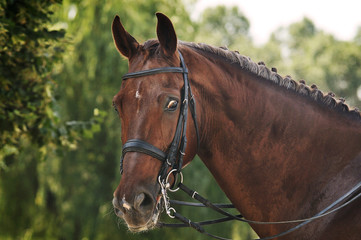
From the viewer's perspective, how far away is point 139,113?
2.55 metres

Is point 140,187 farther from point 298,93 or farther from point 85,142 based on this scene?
point 85,142

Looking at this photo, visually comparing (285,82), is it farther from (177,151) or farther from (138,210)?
(138,210)

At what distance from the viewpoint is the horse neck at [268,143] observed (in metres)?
2.78

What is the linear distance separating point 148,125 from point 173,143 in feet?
0.72

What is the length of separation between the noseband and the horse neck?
0.11m

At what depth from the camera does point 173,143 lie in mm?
2621

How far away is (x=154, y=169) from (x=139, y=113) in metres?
0.39

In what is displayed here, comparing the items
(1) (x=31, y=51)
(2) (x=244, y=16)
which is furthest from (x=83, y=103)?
(2) (x=244, y=16)

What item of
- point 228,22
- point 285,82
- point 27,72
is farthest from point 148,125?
point 228,22

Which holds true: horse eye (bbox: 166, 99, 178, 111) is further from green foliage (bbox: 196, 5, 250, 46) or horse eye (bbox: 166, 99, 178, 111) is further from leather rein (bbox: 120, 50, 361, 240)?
green foliage (bbox: 196, 5, 250, 46)

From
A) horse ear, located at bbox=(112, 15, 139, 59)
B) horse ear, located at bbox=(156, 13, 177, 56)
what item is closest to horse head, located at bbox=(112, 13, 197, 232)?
horse ear, located at bbox=(156, 13, 177, 56)

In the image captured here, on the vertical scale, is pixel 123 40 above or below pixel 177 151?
above

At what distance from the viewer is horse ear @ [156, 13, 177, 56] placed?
2738 millimetres

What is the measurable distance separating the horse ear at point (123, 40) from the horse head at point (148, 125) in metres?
0.15
